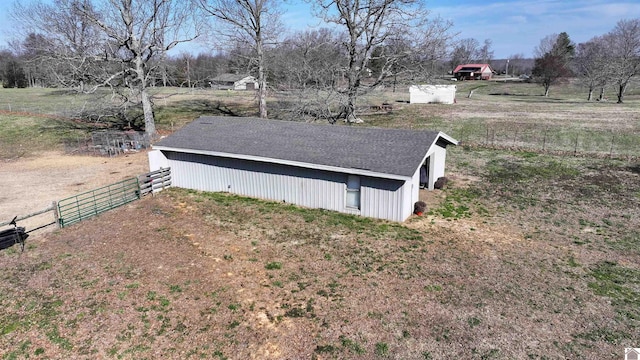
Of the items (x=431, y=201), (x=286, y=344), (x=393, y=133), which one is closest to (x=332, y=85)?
(x=393, y=133)

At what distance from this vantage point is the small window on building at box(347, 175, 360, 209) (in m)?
15.9

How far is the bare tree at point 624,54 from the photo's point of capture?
157 ft

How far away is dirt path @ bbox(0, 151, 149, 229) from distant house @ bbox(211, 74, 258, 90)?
4786 centimetres

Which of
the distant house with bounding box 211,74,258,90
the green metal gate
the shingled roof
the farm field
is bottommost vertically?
the farm field

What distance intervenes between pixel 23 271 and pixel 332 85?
2441 cm

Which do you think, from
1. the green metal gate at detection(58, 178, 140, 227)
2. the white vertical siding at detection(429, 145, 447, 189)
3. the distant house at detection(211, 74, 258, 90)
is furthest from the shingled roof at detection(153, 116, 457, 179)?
the distant house at detection(211, 74, 258, 90)

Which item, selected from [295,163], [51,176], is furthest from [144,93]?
[295,163]

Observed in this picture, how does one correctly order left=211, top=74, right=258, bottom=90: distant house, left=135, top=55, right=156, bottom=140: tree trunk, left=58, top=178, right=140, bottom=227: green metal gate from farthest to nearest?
left=211, top=74, right=258, bottom=90: distant house → left=135, top=55, right=156, bottom=140: tree trunk → left=58, top=178, right=140, bottom=227: green metal gate

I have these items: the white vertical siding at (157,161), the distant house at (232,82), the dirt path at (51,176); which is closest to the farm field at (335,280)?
the white vertical siding at (157,161)

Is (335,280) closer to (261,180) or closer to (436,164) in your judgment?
(261,180)

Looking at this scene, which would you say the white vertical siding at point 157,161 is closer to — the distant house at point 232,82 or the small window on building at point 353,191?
the small window on building at point 353,191

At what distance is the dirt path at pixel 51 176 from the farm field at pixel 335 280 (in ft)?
14.4

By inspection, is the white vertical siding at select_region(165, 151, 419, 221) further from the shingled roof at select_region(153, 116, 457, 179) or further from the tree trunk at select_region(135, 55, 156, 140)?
the tree trunk at select_region(135, 55, 156, 140)

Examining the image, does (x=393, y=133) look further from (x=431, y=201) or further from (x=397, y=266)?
(x=397, y=266)
